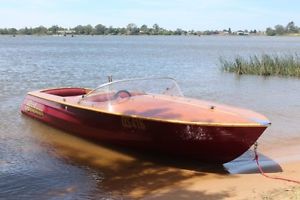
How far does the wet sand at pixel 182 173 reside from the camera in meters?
7.47

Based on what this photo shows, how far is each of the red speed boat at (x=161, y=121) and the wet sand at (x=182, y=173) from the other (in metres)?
0.26

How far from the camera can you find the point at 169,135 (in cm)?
880

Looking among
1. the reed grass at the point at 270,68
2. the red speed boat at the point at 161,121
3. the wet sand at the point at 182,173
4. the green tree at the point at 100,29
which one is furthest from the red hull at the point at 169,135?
the green tree at the point at 100,29

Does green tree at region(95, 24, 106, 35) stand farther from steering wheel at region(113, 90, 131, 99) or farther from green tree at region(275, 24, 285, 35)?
steering wheel at region(113, 90, 131, 99)

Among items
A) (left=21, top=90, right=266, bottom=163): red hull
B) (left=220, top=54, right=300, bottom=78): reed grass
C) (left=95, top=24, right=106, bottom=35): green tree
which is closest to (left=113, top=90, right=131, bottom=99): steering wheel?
(left=21, top=90, right=266, bottom=163): red hull

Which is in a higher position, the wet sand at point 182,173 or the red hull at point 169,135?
the red hull at point 169,135

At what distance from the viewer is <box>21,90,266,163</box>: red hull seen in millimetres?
8250

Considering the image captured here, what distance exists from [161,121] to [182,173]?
1.01 meters

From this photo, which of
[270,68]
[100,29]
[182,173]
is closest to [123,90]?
[182,173]

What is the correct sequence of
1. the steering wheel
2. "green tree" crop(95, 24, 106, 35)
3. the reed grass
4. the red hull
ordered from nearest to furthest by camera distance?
the red hull, the steering wheel, the reed grass, "green tree" crop(95, 24, 106, 35)

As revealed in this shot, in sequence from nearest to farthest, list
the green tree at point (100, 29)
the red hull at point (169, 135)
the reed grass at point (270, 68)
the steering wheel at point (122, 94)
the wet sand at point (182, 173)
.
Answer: the wet sand at point (182, 173), the red hull at point (169, 135), the steering wheel at point (122, 94), the reed grass at point (270, 68), the green tree at point (100, 29)

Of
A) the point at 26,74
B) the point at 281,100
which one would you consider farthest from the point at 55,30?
the point at 281,100

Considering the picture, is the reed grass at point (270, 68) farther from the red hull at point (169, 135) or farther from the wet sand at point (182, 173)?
the red hull at point (169, 135)

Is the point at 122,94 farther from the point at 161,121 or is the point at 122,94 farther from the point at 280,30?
the point at 280,30
